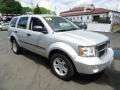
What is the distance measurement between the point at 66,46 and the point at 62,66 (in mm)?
672

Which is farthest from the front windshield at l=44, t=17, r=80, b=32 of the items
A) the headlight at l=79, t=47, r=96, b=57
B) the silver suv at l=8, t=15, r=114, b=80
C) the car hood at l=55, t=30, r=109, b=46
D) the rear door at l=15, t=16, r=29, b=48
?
the headlight at l=79, t=47, r=96, b=57

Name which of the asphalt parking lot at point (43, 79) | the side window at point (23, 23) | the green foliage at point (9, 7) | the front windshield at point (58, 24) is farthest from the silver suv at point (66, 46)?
the green foliage at point (9, 7)

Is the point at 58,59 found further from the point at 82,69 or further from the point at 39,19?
the point at 39,19

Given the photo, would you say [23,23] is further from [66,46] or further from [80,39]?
[80,39]

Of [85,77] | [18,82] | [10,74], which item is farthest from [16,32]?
[85,77]

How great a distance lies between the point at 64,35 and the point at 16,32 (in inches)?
123

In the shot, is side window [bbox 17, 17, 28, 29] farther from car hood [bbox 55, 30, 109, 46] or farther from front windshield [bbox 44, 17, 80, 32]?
car hood [bbox 55, 30, 109, 46]

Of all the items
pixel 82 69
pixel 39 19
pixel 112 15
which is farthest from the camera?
pixel 112 15

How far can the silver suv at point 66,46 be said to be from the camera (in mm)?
4672

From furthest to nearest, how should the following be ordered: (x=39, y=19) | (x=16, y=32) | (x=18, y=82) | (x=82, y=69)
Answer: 1. (x=16, y=32)
2. (x=39, y=19)
3. (x=18, y=82)
4. (x=82, y=69)

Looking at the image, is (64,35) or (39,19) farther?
(39,19)

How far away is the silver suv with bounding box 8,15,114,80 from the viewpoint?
4672 millimetres

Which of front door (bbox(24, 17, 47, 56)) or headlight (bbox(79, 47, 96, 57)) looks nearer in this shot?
headlight (bbox(79, 47, 96, 57))

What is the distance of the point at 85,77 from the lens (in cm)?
541
